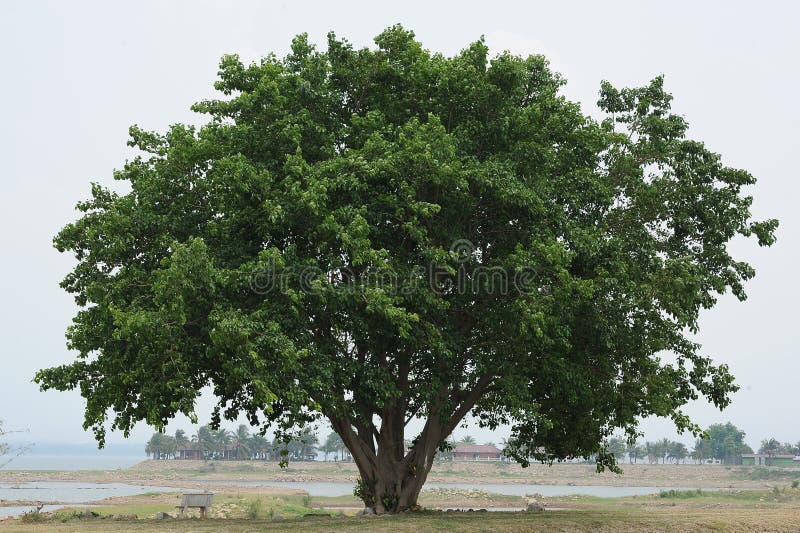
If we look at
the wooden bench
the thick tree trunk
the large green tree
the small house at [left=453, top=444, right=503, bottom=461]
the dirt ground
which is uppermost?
the large green tree

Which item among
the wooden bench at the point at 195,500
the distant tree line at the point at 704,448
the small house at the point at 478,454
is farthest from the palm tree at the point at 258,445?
the wooden bench at the point at 195,500

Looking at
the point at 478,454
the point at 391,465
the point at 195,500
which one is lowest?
the point at 478,454

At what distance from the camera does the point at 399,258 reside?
2098 centimetres

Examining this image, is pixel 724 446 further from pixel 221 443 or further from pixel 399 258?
pixel 399 258

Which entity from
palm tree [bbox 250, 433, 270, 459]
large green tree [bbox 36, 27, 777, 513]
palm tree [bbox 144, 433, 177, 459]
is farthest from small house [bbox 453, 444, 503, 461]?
large green tree [bbox 36, 27, 777, 513]

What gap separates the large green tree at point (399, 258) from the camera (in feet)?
63.2

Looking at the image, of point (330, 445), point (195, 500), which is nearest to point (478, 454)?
point (330, 445)

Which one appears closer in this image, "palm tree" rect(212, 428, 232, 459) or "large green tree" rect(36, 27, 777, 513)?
"large green tree" rect(36, 27, 777, 513)

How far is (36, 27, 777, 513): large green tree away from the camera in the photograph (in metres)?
19.3

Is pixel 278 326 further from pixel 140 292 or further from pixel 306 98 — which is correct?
pixel 306 98

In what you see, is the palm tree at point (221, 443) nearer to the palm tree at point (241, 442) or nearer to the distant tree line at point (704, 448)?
the palm tree at point (241, 442)

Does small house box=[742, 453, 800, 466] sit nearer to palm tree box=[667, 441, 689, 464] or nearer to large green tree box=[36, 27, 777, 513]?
palm tree box=[667, 441, 689, 464]

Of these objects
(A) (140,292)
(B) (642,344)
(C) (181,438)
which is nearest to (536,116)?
(B) (642,344)

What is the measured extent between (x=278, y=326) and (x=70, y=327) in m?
7.03
